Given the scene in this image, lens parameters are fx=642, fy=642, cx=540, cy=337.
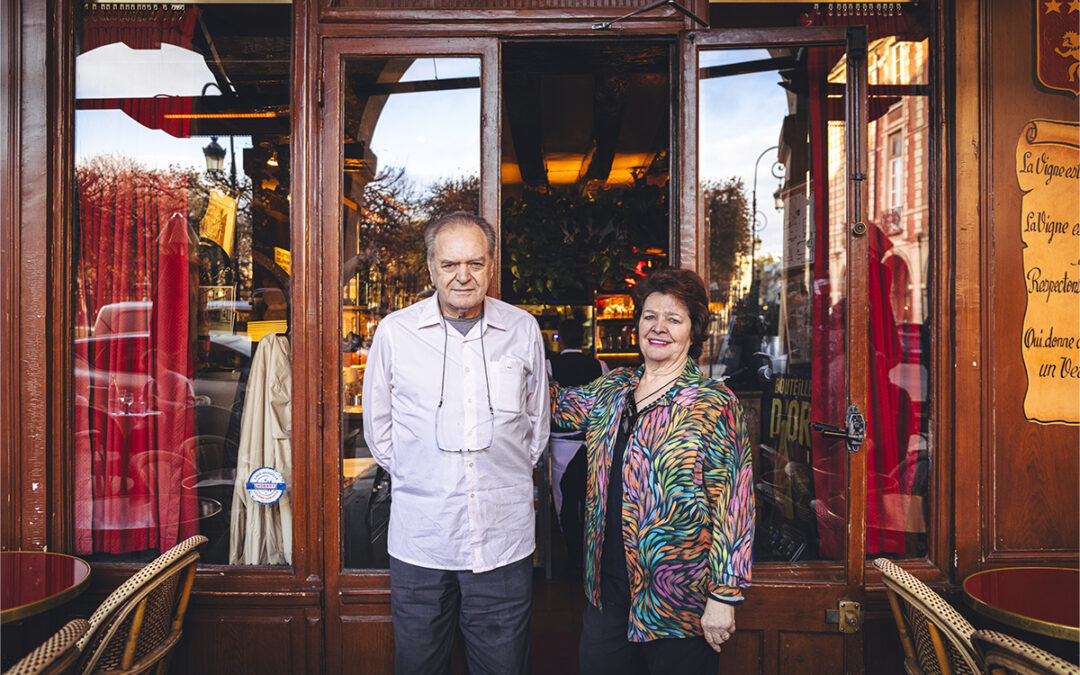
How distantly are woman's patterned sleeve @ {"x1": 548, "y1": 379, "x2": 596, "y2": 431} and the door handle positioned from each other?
1.09 meters

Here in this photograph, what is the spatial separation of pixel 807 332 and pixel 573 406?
4.85 feet

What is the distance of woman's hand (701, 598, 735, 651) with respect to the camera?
212 cm

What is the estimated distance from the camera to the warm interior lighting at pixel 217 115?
3.33 m

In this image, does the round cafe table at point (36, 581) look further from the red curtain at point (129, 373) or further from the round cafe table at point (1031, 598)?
the round cafe table at point (1031, 598)

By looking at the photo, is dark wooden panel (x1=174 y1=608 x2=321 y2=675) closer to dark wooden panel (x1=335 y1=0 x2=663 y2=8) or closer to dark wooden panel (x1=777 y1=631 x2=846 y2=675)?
dark wooden panel (x1=777 y1=631 x2=846 y2=675)

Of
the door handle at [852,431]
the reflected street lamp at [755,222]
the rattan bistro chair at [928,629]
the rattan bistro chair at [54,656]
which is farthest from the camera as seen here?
the reflected street lamp at [755,222]

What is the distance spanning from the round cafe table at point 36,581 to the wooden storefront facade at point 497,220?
13.5 inches

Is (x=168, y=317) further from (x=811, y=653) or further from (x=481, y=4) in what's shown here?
(x=811, y=653)

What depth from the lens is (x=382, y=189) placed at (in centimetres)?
361

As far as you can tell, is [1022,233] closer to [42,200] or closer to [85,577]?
[85,577]

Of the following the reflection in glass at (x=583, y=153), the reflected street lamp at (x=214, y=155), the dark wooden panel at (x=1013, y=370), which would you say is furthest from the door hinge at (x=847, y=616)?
the reflected street lamp at (x=214, y=155)

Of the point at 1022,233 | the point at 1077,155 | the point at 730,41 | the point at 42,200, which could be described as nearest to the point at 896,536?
the point at 1022,233

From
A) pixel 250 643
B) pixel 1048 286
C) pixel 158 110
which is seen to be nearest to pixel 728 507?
pixel 1048 286

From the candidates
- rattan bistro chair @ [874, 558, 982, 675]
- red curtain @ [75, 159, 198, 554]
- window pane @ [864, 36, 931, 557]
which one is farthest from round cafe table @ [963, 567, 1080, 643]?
red curtain @ [75, 159, 198, 554]
